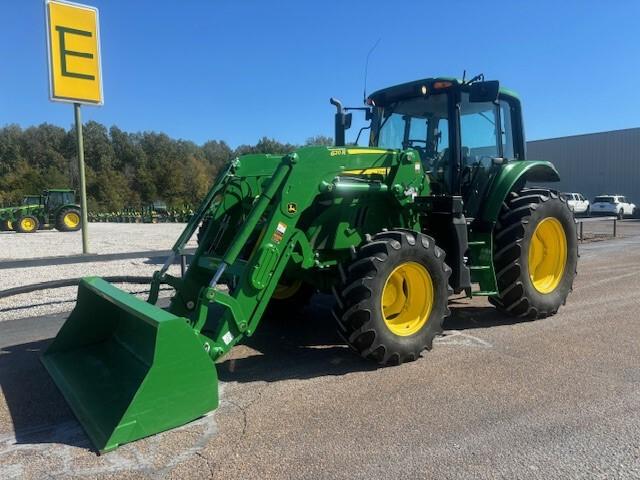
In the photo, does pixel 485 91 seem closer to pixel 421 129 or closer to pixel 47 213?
pixel 421 129

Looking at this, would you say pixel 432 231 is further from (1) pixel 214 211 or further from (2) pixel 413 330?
(1) pixel 214 211

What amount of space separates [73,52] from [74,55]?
6cm

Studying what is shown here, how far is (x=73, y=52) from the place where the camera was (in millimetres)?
9805

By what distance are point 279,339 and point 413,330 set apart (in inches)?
58.2

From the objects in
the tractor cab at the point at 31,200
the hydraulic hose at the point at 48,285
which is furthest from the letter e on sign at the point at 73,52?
the tractor cab at the point at 31,200

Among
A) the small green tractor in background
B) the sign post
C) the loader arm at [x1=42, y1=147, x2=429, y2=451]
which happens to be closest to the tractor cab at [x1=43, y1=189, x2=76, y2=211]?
the small green tractor in background

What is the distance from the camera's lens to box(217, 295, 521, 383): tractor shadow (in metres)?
4.42

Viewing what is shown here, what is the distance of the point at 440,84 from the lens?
227 inches

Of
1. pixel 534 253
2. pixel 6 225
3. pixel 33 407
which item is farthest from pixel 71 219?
pixel 534 253

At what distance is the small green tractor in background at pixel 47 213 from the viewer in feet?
83.8

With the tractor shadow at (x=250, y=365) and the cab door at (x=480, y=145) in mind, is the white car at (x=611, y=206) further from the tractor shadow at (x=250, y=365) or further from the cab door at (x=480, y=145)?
the tractor shadow at (x=250, y=365)

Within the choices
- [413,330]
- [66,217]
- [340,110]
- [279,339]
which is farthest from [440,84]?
[66,217]

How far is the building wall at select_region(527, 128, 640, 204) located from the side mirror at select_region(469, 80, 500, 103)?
1542 inches

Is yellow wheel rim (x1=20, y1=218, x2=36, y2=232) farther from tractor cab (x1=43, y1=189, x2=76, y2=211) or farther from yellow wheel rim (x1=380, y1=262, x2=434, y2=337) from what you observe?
yellow wheel rim (x1=380, y1=262, x2=434, y2=337)
